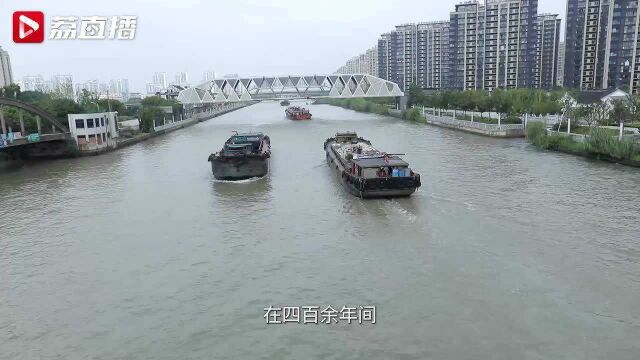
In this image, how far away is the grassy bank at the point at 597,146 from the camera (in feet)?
64.3

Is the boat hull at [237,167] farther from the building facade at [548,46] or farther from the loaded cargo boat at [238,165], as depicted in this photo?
the building facade at [548,46]

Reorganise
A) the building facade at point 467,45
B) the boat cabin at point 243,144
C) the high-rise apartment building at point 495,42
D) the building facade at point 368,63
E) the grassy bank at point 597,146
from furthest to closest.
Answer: the building facade at point 368,63 < the building facade at point 467,45 < the high-rise apartment building at point 495,42 < the boat cabin at point 243,144 < the grassy bank at point 597,146

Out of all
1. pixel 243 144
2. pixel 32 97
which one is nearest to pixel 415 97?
pixel 243 144

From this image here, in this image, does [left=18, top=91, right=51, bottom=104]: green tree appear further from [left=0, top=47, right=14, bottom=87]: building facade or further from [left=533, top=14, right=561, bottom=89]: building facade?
[left=533, top=14, right=561, bottom=89]: building facade

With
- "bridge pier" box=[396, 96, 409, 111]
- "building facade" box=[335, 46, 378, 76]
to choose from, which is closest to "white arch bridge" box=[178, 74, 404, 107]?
"bridge pier" box=[396, 96, 409, 111]

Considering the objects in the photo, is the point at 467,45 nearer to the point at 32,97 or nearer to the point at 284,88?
the point at 284,88

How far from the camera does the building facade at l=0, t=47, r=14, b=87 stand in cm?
7344

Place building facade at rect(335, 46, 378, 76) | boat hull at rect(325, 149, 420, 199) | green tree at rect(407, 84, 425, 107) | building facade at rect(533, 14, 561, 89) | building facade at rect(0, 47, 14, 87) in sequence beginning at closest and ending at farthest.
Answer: boat hull at rect(325, 149, 420, 199) < green tree at rect(407, 84, 425, 107) < building facade at rect(533, 14, 561, 89) < building facade at rect(0, 47, 14, 87) < building facade at rect(335, 46, 378, 76)

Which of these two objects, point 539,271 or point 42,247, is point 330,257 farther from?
point 42,247


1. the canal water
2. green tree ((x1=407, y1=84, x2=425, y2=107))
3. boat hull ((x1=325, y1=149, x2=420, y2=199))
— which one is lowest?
the canal water

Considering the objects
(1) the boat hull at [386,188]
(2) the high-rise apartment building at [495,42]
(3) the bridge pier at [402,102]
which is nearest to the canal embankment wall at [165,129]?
(1) the boat hull at [386,188]

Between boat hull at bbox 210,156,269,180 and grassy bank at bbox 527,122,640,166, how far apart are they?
1433 centimetres

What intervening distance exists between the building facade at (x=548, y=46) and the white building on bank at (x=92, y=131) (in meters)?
57.7

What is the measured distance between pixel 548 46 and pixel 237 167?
6815 cm
